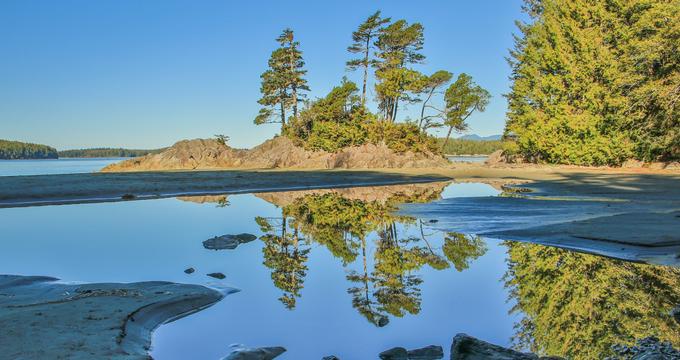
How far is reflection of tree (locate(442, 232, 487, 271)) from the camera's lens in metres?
6.47

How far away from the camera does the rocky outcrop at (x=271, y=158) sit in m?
40.2

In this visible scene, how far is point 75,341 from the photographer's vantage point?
3.29 meters

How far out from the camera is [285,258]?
6766mm

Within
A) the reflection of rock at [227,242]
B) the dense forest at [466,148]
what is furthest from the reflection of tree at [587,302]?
the dense forest at [466,148]

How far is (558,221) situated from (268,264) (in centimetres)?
623

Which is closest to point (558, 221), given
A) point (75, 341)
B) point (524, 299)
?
point (524, 299)

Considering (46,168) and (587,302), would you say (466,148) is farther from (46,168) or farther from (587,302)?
(587,302)

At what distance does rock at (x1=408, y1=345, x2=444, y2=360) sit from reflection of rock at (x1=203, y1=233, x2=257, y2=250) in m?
5.00

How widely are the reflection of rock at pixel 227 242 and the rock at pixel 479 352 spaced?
525cm

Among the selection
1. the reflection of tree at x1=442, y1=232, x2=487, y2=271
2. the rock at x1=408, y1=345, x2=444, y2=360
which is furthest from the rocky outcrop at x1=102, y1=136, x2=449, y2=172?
the rock at x1=408, y1=345, x2=444, y2=360

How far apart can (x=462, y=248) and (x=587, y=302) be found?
117 inches

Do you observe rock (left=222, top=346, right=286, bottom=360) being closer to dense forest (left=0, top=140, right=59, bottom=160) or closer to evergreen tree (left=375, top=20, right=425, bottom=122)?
evergreen tree (left=375, top=20, right=425, bottom=122)

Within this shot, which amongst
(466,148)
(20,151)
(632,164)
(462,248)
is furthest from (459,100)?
(20,151)

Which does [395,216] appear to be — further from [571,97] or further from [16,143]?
[16,143]
